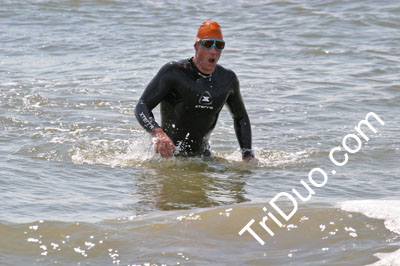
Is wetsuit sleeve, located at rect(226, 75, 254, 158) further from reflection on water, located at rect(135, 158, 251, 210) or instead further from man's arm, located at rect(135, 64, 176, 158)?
man's arm, located at rect(135, 64, 176, 158)

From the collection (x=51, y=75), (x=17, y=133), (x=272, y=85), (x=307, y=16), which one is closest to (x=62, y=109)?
(x=17, y=133)

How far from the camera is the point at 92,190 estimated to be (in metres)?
6.60

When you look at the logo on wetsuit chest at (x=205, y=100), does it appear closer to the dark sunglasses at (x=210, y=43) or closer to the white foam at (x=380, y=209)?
the dark sunglasses at (x=210, y=43)

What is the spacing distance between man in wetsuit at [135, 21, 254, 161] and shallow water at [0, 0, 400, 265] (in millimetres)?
309

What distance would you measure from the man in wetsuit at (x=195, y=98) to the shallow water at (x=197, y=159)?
31 cm

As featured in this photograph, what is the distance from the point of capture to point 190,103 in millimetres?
7316

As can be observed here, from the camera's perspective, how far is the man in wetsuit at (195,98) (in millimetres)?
7090

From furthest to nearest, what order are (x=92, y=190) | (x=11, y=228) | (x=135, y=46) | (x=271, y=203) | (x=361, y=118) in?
(x=135, y=46), (x=361, y=118), (x=92, y=190), (x=271, y=203), (x=11, y=228)

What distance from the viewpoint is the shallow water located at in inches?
201

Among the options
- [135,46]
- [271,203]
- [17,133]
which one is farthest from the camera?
[135,46]

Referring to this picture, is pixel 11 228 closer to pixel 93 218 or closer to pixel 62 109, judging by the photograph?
pixel 93 218

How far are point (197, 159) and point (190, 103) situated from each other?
691mm

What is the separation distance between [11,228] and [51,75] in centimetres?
779

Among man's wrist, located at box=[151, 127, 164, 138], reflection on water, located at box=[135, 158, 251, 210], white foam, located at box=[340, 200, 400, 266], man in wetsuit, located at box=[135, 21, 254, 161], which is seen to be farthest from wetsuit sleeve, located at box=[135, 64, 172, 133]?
white foam, located at box=[340, 200, 400, 266]
